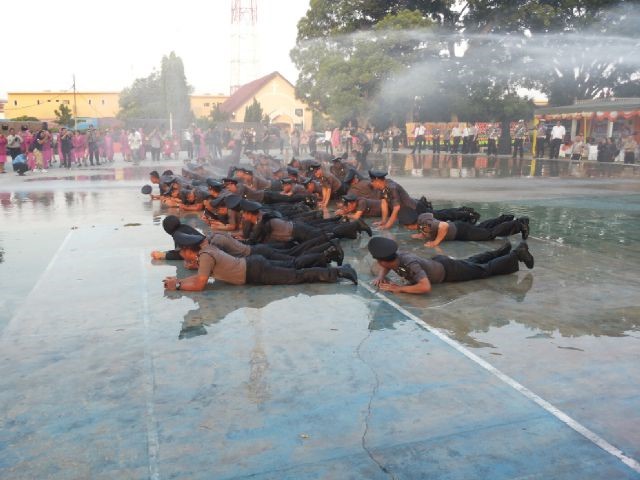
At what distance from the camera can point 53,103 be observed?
3009 inches

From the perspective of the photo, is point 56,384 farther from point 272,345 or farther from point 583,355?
point 583,355

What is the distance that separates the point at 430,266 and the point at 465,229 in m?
2.79

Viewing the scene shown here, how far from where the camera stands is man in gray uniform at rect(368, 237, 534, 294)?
5.95 metres

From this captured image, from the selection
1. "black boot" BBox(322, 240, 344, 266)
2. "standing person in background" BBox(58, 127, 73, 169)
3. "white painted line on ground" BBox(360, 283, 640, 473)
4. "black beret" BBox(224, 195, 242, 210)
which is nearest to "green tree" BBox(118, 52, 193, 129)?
"standing person in background" BBox(58, 127, 73, 169)

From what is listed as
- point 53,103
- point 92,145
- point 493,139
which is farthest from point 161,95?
point 493,139

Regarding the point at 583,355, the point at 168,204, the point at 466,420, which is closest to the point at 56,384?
the point at 466,420

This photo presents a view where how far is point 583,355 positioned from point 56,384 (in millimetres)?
3894

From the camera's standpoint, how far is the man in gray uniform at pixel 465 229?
864cm

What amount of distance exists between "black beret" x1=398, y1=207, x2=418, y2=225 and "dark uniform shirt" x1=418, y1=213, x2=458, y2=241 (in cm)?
74

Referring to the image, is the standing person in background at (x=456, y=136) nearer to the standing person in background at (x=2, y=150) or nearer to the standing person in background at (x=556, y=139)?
the standing person in background at (x=556, y=139)

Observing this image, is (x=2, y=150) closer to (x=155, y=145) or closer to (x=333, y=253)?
(x=155, y=145)

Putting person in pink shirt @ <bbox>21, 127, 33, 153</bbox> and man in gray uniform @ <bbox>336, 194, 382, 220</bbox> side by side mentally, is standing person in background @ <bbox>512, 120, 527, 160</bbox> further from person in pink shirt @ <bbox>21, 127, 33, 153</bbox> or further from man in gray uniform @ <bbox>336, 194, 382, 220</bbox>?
person in pink shirt @ <bbox>21, 127, 33, 153</bbox>

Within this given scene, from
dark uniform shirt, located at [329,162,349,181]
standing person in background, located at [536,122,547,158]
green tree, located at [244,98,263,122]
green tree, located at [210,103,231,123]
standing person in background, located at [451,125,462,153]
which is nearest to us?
dark uniform shirt, located at [329,162,349,181]

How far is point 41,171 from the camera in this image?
2284 centimetres
